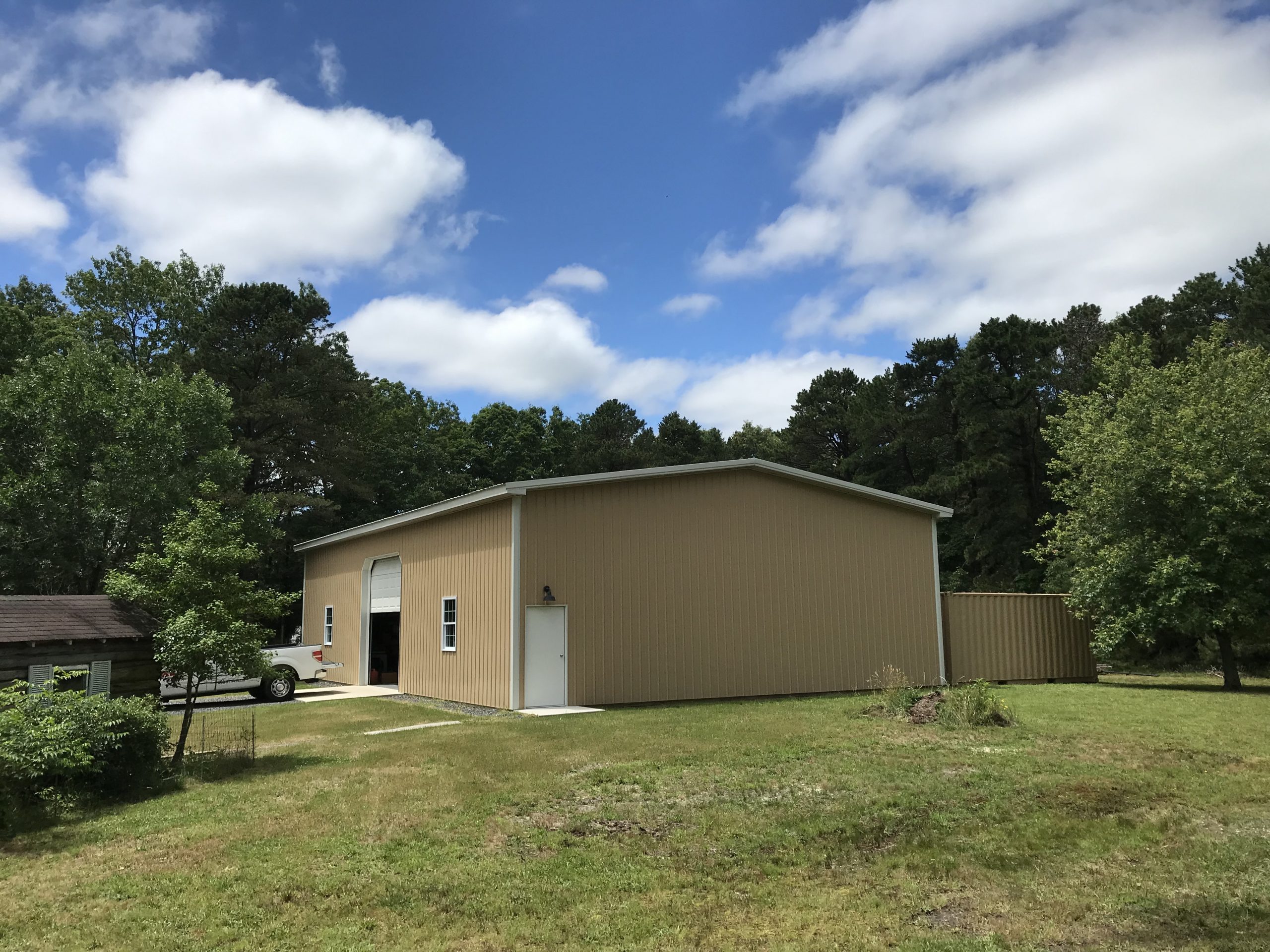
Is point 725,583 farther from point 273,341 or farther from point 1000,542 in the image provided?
point 273,341

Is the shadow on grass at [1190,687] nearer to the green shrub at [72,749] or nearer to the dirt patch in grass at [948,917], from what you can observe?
the dirt patch in grass at [948,917]

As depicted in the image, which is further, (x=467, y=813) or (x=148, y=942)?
(x=467, y=813)

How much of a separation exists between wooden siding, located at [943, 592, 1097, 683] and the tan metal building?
3.03 ft

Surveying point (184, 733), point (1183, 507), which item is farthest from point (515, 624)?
point (1183, 507)

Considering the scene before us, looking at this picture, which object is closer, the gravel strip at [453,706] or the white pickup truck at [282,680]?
the gravel strip at [453,706]

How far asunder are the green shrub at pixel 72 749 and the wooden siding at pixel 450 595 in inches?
273

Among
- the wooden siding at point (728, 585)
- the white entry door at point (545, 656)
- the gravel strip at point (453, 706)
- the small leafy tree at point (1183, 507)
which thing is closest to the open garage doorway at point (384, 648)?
the gravel strip at point (453, 706)

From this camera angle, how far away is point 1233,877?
18.5ft

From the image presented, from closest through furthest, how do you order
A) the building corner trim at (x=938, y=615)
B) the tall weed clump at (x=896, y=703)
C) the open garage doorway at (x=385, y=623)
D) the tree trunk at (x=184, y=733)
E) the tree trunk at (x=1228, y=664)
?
the tree trunk at (x=184, y=733)
the tall weed clump at (x=896, y=703)
the tree trunk at (x=1228, y=664)
the building corner trim at (x=938, y=615)
the open garage doorway at (x=385, y=623)

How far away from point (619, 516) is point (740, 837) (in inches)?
388

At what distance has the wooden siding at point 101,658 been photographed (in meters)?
10.4

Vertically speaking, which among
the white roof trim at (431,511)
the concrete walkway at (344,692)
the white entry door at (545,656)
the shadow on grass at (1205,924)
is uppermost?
the white roof trim at (431,511)

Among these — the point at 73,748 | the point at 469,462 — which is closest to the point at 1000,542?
the point at 469,462

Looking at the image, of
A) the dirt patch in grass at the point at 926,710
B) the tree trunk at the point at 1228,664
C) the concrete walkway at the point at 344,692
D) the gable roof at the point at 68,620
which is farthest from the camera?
the concrete walkway at the point at 344,692
